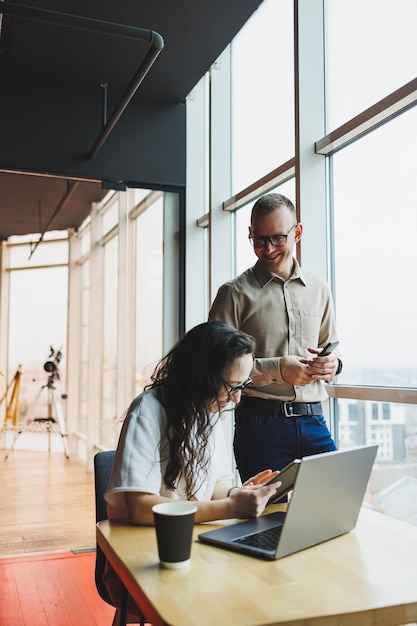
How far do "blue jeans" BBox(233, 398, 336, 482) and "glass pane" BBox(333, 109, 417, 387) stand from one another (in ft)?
1.73

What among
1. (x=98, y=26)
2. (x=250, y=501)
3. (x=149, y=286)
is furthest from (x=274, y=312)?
(x=149, y=286)

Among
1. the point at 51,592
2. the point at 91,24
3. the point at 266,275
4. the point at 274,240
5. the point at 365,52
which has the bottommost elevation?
the point at 51,592

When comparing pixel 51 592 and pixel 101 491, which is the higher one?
pixel 101 491

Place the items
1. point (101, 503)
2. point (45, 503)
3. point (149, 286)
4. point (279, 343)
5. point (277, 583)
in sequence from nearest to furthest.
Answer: point (277, 583), point (101, 503), point (279, 343), point (45, 503), point (149, 286)

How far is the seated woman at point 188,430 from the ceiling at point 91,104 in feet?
7.15

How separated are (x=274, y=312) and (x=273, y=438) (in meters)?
0.44

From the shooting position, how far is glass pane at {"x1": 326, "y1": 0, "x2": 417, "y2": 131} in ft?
8.12

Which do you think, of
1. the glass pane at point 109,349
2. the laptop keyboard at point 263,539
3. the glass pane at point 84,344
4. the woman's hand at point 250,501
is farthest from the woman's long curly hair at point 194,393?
the glass pane at point 109,349

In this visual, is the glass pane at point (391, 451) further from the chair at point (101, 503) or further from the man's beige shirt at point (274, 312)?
the chair at point (101, 503)

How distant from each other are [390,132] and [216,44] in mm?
1550

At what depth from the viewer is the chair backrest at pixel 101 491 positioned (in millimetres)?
1727

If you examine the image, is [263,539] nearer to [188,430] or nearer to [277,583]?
[277,583]

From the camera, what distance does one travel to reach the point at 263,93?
3.64 meters

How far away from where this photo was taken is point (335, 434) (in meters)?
2.90
